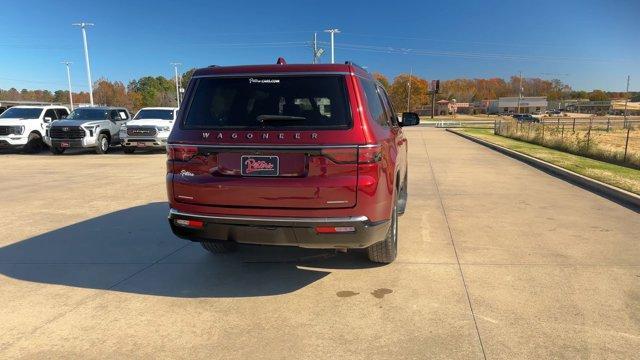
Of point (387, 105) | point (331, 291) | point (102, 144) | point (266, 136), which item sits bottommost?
point (331, 291)

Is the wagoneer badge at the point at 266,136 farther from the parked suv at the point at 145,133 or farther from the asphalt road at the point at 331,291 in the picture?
the parked suv at the point at 145,133

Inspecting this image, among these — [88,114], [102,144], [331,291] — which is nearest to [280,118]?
[331,291]

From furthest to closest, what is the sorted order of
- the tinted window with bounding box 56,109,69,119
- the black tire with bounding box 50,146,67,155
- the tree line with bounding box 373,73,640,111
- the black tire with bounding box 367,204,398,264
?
the tree line with bounding box 373,73,640,111
the tinted window with bounding box 56,109,69,119
the black tire with bounding box 50,146,67,155
the black tire with bounding box 367,204,398,264

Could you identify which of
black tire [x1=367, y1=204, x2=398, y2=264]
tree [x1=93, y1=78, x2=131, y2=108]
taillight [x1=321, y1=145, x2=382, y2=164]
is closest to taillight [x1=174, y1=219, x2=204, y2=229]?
taillight [x1=321, y1=145, x2=382, y2=164]

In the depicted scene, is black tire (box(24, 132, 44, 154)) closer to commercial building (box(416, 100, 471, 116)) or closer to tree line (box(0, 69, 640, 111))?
tree line (box(0, 69, 640, 111))

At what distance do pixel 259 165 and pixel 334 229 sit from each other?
0.79 meters

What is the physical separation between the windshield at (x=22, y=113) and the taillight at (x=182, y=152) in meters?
17.7

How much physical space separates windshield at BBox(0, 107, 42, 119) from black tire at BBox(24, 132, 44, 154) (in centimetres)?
81

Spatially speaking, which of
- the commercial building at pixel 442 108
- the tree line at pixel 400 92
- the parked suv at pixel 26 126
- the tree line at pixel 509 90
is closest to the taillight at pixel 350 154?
the parked suv at pixel 26 126

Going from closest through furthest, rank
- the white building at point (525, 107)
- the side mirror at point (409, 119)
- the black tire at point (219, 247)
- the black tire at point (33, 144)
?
the black tire at point (219, 247)
the side mirror at point (409, 119)
the black tire at point (33, 144)
the white building at point (525, 107)

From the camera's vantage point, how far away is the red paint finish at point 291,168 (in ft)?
11.9

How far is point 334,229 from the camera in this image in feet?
12.1

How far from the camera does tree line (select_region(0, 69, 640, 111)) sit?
12188 cm

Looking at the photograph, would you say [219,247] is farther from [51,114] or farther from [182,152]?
[51,114]
